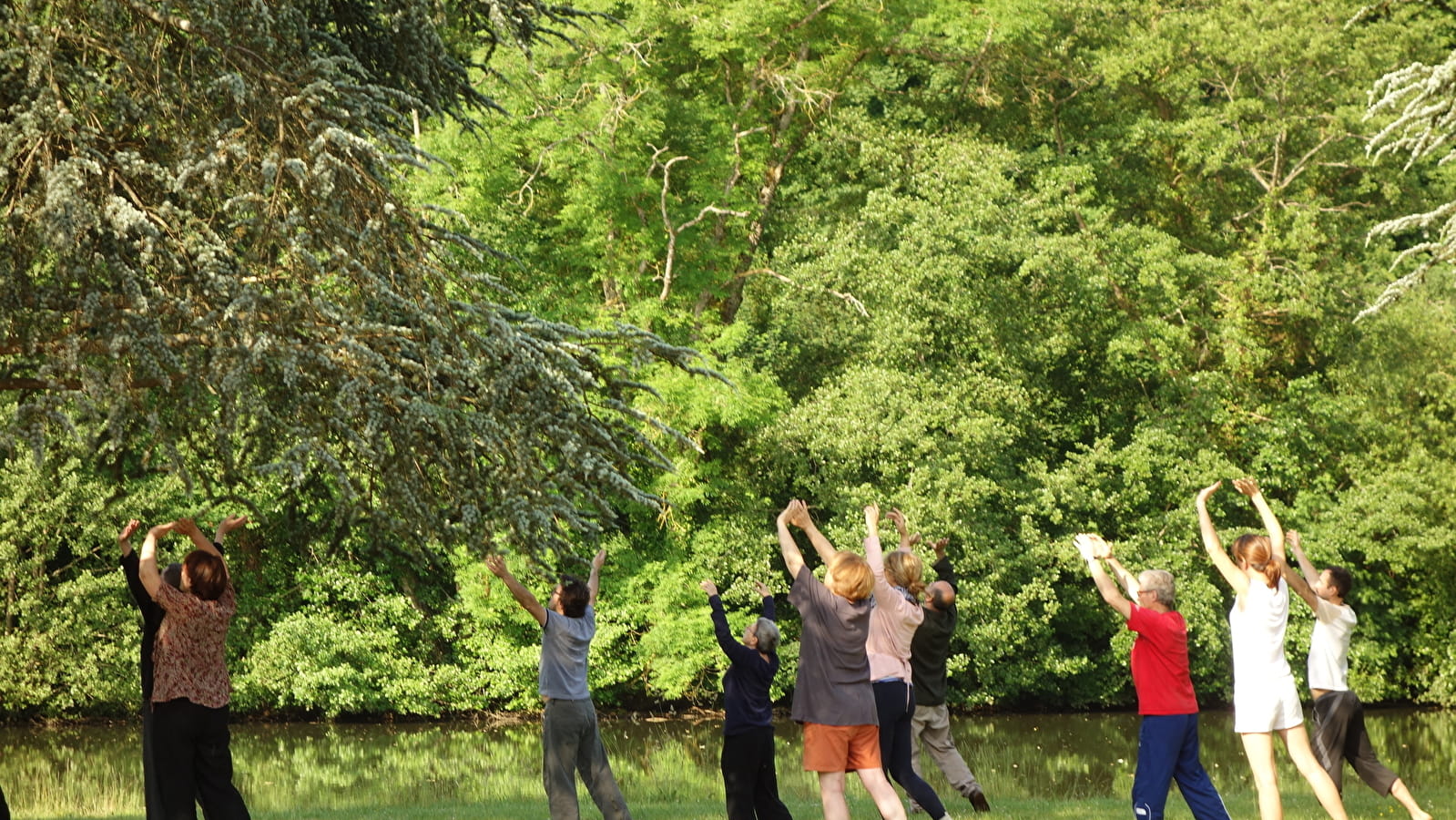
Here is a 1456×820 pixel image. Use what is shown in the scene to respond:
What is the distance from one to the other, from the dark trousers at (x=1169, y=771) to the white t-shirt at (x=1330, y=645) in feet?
5.59

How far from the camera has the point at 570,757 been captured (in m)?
9.44

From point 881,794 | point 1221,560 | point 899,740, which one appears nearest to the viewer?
point 881,794

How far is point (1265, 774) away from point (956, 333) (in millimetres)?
19260

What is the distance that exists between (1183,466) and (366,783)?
1579 cm

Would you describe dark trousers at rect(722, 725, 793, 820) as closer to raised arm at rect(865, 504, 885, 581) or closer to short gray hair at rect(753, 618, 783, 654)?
short gray hair at rect(753, 618, 783, 654)

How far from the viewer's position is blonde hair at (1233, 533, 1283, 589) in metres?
8.45

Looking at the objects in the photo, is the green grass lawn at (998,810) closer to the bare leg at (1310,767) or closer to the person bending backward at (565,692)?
the bare leg at (1310,767)

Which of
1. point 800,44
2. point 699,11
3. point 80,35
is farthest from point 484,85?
point 80,35

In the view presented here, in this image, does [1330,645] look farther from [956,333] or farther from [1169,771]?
[956,333]

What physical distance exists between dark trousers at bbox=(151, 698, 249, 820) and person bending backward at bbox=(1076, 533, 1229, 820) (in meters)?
4.77

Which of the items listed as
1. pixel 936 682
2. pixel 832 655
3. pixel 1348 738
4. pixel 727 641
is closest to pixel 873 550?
pixel 832 655

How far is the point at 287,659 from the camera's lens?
90.6 ft

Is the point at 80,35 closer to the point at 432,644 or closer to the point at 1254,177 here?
the point at 432,644

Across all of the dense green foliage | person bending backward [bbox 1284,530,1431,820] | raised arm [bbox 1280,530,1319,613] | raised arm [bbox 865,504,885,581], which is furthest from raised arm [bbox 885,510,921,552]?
the dense green foliage
